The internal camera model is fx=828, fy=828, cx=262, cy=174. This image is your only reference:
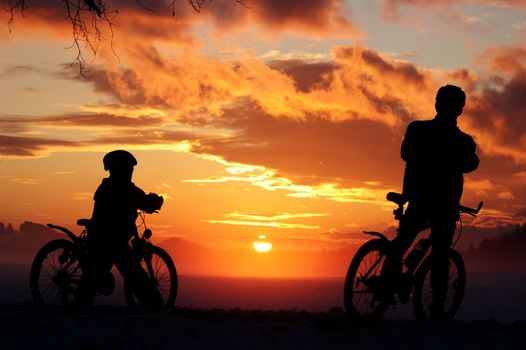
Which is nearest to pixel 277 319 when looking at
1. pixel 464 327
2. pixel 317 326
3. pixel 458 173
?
pixel 317 326

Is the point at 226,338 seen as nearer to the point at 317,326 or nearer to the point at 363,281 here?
the point at 317,326

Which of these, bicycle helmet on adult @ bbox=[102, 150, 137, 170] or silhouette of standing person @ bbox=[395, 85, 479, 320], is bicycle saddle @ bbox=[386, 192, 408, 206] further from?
bicycle helmet on adult @ bbox=[102, 150, 137, 170]

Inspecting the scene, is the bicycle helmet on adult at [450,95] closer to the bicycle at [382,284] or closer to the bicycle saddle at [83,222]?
the bicycle at [382,284]

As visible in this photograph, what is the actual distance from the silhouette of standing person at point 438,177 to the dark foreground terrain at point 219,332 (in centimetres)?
96

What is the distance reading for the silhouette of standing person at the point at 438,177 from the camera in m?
11.0

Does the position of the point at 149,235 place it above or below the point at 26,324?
above

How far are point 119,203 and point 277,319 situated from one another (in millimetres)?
3026

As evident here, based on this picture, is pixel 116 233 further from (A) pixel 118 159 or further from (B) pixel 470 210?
(B) pixel 470 210

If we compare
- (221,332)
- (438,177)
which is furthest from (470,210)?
(221,332)

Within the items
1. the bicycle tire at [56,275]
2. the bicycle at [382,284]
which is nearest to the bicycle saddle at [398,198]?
the bicycle at [382,284]

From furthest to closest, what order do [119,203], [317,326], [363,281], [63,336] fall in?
[119,203]
[363,281]
[317,326]
[63,336]

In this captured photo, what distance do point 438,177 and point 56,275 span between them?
5594 mm

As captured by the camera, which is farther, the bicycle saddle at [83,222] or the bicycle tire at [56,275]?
the bicycle saddle at [83,222]

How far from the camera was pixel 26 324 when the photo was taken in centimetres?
939
